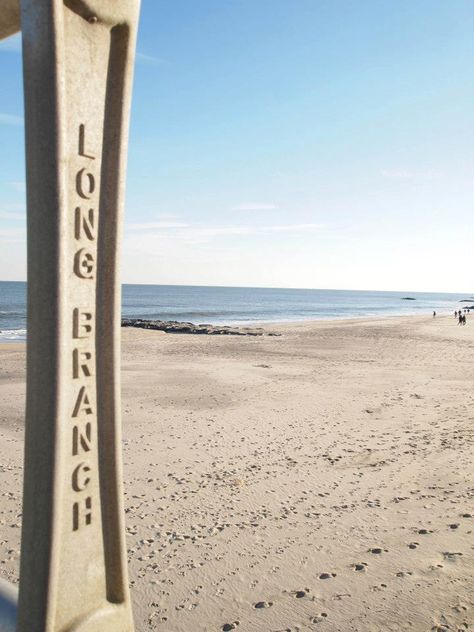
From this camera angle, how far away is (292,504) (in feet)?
24.2

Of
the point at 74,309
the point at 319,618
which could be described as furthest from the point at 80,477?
the point at 319,618

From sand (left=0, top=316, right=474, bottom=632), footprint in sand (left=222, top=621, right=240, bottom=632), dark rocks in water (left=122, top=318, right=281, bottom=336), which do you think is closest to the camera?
footprint in sand (left=222, top=621, right=240, bottom=632)

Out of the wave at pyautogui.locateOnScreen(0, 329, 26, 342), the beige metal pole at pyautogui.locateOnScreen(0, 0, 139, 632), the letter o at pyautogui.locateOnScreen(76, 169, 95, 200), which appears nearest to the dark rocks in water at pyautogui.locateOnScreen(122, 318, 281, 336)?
the wave at pyautogui.locateOnScreen(0, 329, 26, 342)

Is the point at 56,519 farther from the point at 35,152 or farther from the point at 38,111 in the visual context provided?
the point at 38,111

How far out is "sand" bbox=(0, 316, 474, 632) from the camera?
5.09 m

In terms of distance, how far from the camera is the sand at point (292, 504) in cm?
509

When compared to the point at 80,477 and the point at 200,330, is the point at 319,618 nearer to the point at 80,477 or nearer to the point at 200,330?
the point at 80,477

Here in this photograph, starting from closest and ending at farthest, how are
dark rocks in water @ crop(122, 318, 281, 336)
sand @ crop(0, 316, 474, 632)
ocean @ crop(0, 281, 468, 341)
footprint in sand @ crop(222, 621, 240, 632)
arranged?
footprint in sand @ crop(222, 621, 240, 632)
sand @ crop(0, 316, 474, 632)
dark rocks in water @ crop(122, 318, 281, 336)
ocean @ crop(0, 281, 468, 341)

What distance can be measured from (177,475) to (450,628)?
4564 mm

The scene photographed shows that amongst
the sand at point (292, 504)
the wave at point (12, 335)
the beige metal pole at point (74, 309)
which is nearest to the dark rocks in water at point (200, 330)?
the wave at point (12, 335)

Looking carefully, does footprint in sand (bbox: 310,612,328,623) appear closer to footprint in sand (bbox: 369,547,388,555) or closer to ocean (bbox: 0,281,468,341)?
footprint in sand (bbox: 369,547,388,555)

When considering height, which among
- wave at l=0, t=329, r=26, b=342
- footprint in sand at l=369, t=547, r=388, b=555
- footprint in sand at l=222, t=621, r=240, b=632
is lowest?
wave at l=0, t=329, r=26, b=342

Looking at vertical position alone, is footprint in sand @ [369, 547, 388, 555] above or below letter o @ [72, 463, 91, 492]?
below

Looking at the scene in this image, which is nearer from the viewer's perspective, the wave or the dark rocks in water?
the wave
